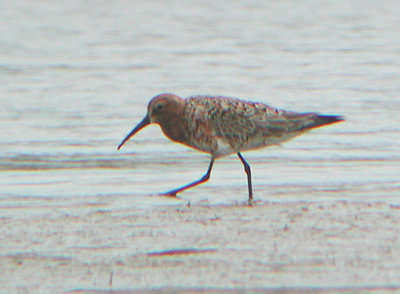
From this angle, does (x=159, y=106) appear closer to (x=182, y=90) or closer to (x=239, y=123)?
(x=239, y=123)

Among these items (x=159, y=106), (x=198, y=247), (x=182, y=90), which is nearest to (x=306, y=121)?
(x=159, y=106)

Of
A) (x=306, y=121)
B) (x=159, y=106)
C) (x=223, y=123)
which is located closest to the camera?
(x=223, y=123)

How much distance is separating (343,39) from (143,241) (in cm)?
1582

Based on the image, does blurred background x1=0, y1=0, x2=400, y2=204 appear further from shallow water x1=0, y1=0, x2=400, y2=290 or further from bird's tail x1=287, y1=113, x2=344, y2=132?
bird's tail x1=287, y1=113, x2=344, y2=132

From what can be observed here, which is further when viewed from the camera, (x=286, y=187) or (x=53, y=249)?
(x=286, y=187)

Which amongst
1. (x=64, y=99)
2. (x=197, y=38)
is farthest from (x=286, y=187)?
(x=197, y=38)

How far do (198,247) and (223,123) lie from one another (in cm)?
244

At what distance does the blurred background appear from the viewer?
9.75 m

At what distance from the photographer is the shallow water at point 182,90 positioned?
9.53m

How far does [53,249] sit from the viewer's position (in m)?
6.81

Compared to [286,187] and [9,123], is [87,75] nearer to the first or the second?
[9,123]

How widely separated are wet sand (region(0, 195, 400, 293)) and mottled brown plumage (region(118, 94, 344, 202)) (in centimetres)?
73

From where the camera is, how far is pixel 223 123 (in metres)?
9.02

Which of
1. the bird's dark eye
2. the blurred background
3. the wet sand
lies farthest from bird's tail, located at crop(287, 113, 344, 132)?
the bird's dark eye
